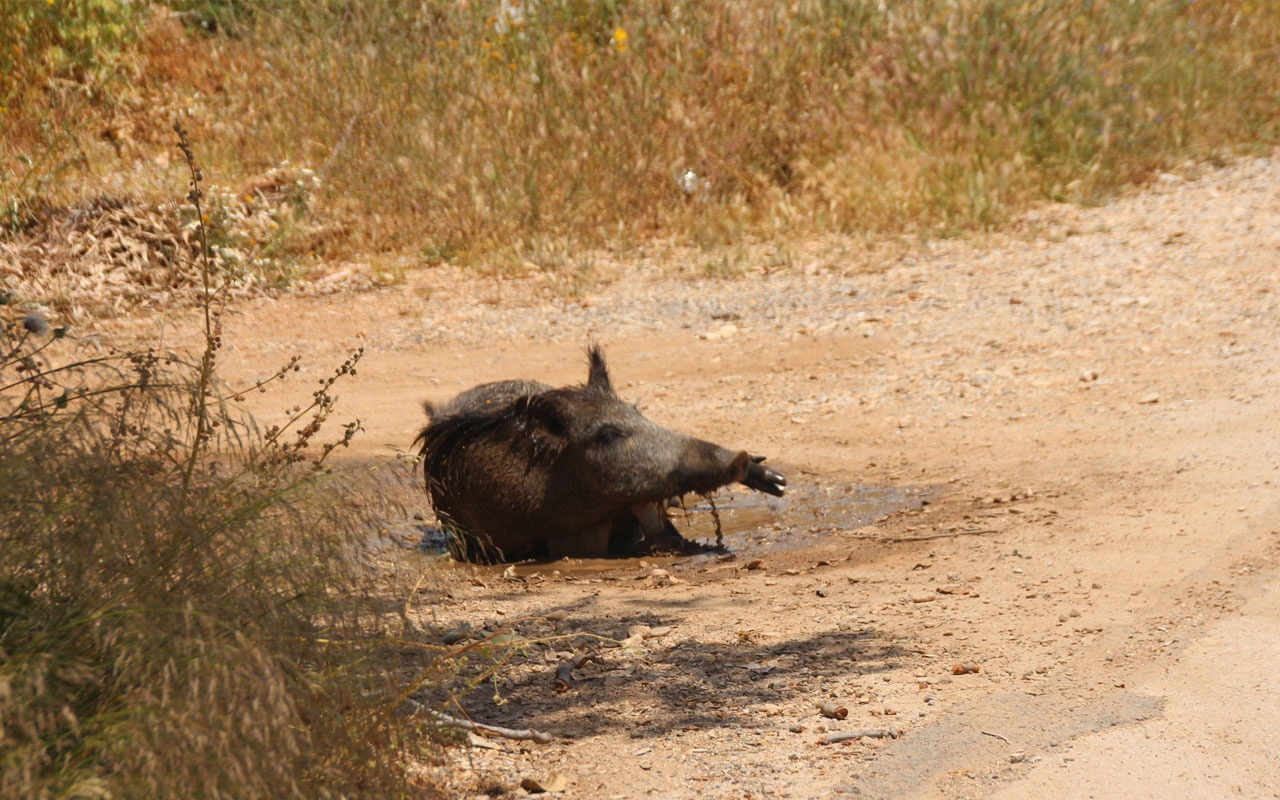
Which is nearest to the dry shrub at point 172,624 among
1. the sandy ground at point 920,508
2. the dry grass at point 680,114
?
the sandy ground at point 920,508

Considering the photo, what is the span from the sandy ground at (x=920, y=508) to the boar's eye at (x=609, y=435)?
2.20 feet

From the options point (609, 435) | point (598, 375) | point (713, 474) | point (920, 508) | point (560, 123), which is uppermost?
point (560, 123)

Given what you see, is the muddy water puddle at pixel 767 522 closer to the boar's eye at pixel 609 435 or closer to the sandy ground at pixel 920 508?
the sandy ground at pixel 920 508

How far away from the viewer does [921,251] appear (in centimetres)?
1205

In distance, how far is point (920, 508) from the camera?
277 inches

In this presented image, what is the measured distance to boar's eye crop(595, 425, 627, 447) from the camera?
284 inches

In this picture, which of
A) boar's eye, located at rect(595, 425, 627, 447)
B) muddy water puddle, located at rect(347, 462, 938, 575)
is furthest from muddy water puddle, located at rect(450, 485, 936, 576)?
boar's eye, located at rect(595, 425, 627, 447)

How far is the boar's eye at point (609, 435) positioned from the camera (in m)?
7.20

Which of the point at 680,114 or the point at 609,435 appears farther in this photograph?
the point at 680,114

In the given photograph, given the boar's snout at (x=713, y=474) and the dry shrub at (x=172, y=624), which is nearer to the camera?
the dry shrub at (x=172, y=624)

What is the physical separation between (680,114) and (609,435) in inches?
275

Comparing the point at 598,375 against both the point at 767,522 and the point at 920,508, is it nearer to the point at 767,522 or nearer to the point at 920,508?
the point at 767,522

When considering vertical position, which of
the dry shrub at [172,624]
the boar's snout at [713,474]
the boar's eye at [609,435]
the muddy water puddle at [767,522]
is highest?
the dry shrub at [172,624]

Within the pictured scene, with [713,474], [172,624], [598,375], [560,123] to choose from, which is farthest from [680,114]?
[172,624]
